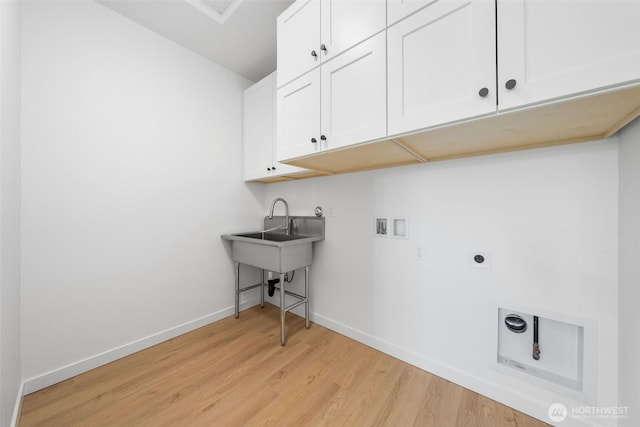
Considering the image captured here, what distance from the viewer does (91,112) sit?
1562 mm

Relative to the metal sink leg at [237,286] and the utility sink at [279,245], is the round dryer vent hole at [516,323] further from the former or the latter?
the metal sink leg at [237,286]

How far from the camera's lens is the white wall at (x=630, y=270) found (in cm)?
87

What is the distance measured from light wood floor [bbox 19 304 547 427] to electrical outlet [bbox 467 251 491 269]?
768 millimetres

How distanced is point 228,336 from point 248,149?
1.80 meters

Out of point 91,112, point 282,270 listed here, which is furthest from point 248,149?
point 282,270

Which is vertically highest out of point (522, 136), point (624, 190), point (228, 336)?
point (522, 136)

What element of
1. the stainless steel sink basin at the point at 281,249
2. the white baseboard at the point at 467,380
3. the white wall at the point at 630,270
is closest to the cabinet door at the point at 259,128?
the stainless steel sink basin at the point at 281,249

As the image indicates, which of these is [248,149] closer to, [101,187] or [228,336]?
[101,187]

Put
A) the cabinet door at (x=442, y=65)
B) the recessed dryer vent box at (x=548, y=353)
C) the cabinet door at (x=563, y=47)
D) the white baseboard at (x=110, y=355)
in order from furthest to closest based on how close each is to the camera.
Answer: the white baseboard at (x=110, y=355)
the recessed dryer vent box at (x=548, y=353)
the cabinet door at (x=442, y=65)
the cabinet door at (x=563, y=47)

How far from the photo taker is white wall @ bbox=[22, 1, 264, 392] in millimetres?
1386

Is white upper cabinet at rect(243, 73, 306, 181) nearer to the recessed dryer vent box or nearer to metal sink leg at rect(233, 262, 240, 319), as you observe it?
metal sink leg at rect(233, 262, 240, 319)

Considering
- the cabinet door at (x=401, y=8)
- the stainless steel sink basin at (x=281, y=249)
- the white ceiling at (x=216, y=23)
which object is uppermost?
the white ceiling at (x=216, y=23)

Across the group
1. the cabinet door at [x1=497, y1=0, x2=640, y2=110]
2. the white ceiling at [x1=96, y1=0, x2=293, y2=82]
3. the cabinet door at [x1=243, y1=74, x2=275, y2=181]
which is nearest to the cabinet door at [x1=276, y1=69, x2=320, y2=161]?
the cabinet door at [x1=243, y1=74, x2=275, y2=181]

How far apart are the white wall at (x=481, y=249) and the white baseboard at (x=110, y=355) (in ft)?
4.18
